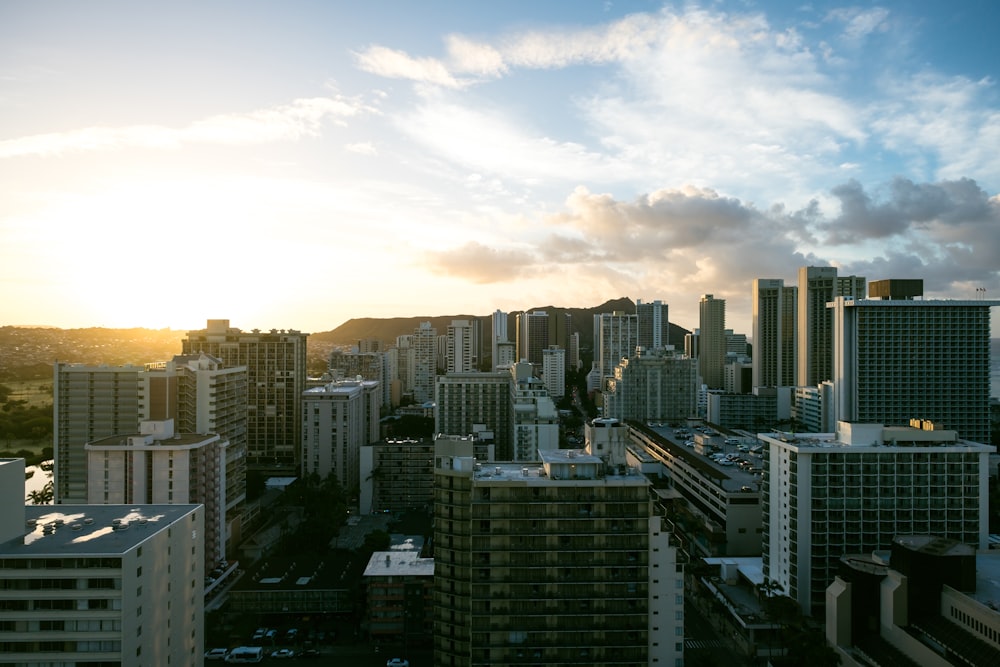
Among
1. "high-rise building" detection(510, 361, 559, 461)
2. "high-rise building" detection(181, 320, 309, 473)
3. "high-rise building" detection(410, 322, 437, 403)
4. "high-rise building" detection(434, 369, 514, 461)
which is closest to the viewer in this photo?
"high-rise building" detection(510, 361, 559, 461)

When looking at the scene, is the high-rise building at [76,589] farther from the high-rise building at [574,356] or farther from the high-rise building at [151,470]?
the high-rise building at [574,356]

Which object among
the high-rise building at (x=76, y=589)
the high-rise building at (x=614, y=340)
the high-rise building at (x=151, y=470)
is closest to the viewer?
the high-rise building at (x=76, y=589)

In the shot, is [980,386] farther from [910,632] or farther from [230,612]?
[230,612]

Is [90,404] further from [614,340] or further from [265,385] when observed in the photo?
[614,340]

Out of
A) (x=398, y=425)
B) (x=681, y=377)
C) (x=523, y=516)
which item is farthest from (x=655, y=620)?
(x=681, y=377)

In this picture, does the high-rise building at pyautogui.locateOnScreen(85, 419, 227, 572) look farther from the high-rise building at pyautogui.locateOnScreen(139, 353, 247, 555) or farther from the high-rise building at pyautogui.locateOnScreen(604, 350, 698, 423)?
the high-rise building at pyautogui.locateOnScreen(604, 350, 698, 423)

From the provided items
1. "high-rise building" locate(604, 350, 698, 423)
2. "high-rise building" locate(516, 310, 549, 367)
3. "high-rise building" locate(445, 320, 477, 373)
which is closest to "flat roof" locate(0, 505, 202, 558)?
"high-rise building" locate(604, 350, 698, 423)

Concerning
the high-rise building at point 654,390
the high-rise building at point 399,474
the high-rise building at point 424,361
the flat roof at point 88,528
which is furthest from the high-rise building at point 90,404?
the high-rise building at point 424,361
